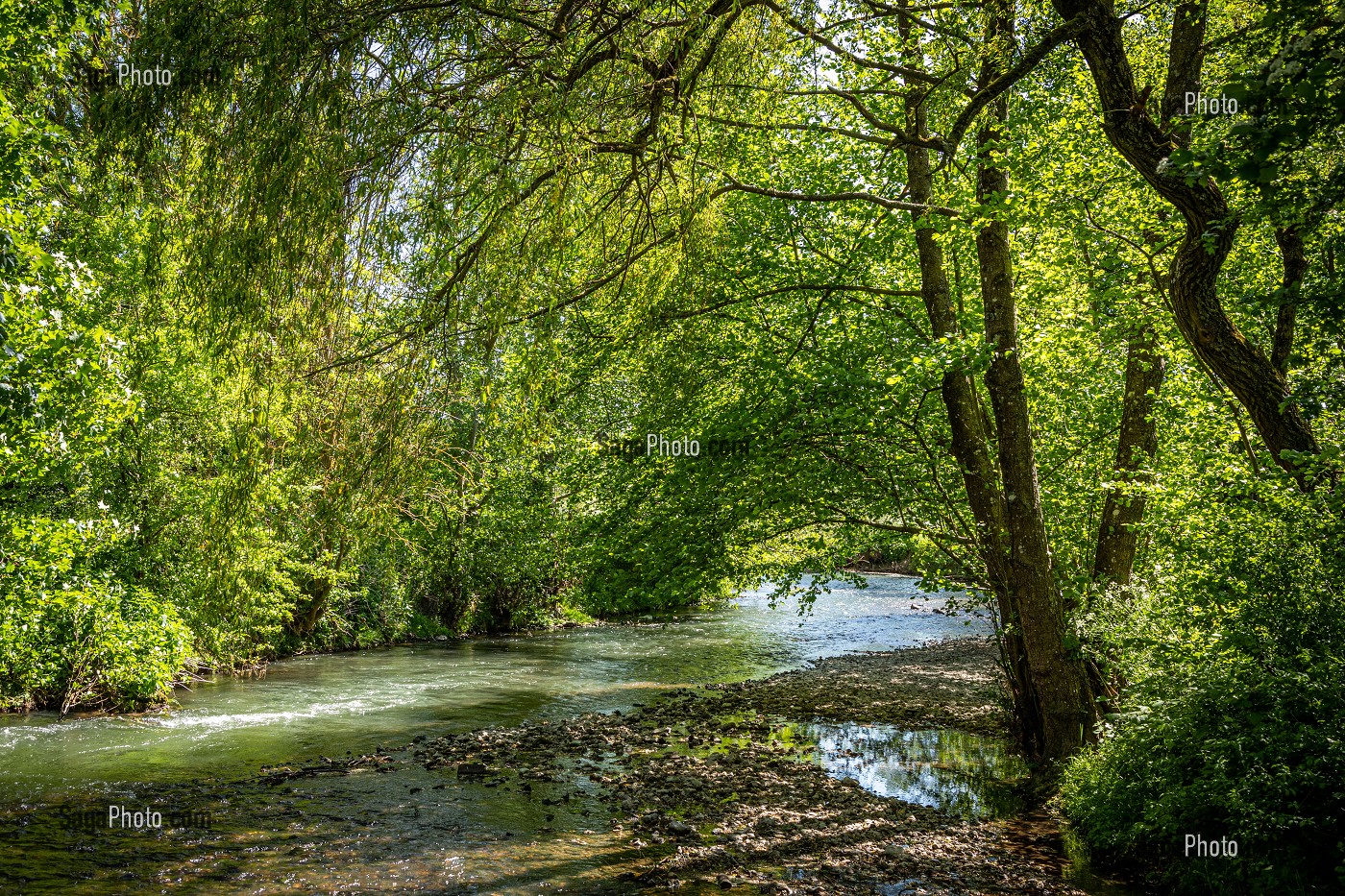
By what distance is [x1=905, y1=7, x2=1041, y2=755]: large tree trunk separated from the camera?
393 inches

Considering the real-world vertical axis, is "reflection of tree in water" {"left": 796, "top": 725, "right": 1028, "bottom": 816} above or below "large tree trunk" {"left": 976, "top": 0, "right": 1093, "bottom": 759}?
below

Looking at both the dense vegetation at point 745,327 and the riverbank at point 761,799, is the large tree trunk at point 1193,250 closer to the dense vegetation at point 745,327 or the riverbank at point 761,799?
the dense vegetation at point 745,327

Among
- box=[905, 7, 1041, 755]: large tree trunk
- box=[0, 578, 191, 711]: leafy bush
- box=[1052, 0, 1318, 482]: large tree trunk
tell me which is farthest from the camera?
box=[0, 578, 191, 711]: leafy bush

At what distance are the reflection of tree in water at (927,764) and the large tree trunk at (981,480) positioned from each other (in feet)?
2.29

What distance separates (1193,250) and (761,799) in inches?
259

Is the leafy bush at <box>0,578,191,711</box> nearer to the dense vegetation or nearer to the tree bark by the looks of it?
A: the dense vegetation

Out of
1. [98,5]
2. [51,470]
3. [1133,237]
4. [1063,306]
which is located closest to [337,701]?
[51,470]

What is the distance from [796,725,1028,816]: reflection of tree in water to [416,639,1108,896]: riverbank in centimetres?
34

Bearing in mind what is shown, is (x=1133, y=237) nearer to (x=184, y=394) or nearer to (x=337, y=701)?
(x=337, y=701)

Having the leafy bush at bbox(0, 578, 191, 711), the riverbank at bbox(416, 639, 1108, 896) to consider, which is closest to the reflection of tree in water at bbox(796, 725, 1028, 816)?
the riverbank at bbox(416, 639, 1108, 896)

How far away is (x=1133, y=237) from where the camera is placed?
9.66 meters

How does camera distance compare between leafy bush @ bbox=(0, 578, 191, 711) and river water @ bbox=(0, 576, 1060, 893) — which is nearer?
river water @ bbox=(0, 576, 1060, 893)

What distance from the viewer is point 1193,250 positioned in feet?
18.1

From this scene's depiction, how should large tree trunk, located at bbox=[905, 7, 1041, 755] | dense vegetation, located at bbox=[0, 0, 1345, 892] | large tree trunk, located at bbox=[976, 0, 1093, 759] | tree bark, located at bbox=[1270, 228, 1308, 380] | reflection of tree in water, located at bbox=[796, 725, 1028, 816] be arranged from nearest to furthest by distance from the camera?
dense vegetation, located at bbox=[0, 0, 1345, 892]
tree bark, located at bbox=[1270, 228, 1308, 380]
large tree trunk, located at bbox=[976, 0, 1093, 759]
reflection of tree in water, located at bbox=[796, 725, 1028, 816]
large tree trunk, located at bbox=[905, 7, 1041, 755]
